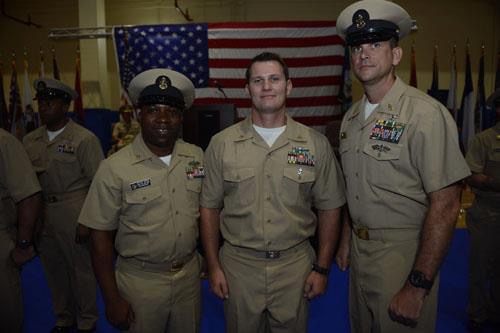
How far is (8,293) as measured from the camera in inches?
81.1

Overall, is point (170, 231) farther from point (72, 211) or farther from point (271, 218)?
point (72, 211)

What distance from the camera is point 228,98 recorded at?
632cm

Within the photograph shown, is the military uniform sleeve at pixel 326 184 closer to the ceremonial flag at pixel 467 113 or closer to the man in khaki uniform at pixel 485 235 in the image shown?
the man in khaki uniform at pixel 485 235

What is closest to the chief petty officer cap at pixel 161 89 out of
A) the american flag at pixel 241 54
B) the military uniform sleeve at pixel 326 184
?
the military uniform sleeve at pixel 326 184

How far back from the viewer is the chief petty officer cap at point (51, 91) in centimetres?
306

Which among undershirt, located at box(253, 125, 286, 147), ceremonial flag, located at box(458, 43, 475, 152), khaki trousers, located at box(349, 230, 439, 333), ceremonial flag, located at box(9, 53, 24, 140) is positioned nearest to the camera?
khaki trousers, located at box(349, 230, 439, 333)

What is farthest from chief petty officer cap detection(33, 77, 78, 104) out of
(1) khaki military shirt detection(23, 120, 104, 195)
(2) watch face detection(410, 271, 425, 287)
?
(2) watch face detection(410, 271, 425, 287)

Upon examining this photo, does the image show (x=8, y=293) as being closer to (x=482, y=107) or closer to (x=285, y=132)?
(x=285, y=132)

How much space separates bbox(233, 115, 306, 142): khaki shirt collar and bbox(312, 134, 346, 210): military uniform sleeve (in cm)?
11

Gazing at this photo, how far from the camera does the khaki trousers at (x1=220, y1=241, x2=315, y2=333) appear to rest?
1792 mm

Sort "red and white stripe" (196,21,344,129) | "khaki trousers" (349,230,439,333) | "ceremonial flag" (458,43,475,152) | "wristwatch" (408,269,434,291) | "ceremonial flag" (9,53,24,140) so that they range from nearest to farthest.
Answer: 1. "wristwatch" (408,269,434,291)
2. "khaki trousers" (349,230,439,333)
3. "red and white stripe" (196,21,344,129)
4. "ceremonial flag" (458,43,475,152)
5. "ceremonial flag" (9,53,24,140)

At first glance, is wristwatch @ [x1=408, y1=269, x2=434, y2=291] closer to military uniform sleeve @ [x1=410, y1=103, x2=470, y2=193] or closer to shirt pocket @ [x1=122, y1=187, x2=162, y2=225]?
military uniform sleeve @ [x1=410, y1=103, x2=470, y2=193]

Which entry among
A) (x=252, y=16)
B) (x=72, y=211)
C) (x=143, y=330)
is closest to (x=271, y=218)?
(x=143, y=330)

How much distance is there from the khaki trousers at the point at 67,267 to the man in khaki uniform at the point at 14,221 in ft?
2.27
